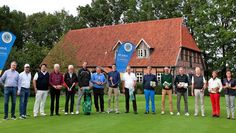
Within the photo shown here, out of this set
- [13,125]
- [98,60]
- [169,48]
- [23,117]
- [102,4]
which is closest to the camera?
[13,125]

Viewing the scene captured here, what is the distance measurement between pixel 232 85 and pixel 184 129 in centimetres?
438

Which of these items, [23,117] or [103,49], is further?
[103,49]

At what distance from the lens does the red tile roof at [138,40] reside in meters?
45.8

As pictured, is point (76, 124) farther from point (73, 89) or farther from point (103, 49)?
point (103, 49)

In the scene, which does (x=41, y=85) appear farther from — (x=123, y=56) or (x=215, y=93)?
(x=123, y=56)

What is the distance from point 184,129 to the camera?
11.1 metres

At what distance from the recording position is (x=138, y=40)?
49.1 meters

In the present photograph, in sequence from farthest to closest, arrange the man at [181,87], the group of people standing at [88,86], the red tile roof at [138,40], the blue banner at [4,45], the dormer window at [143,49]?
the dormer window at [143,49] → the red tile roof at [138,40] → the man at [181,87] → the blue banner at [4,45] → the group of people standing at [88,86]

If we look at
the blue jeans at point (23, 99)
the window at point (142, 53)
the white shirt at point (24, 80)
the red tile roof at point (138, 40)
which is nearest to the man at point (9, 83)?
the white shirt at point (24, 80)

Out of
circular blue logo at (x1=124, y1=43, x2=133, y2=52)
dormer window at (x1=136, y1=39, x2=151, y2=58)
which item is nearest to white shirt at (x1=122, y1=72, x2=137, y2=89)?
circular blue logo at (x1=124, y1=43, x2=133, y2=52)

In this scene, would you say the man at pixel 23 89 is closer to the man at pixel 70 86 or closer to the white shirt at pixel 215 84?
the man at pixel 70 86

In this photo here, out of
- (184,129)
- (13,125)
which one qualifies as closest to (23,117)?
(13,125)

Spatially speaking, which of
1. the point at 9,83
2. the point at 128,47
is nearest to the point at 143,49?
the point at 128,47

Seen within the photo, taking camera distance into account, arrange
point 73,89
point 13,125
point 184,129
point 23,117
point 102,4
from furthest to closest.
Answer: point 102,4
point 73,89
point 23,117
point 13,125
point 184,129
